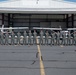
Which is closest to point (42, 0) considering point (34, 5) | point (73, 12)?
point (34, 5)

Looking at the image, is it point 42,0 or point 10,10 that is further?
point 42,0

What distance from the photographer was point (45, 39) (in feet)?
75.5

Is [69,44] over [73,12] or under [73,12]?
under

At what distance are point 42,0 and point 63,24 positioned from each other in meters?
5.37

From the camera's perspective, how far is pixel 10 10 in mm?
36844
